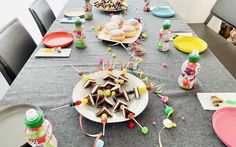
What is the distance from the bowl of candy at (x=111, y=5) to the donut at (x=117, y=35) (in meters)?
0.45

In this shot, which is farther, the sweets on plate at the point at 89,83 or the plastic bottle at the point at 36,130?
the sweets on plate at the point at 89,83

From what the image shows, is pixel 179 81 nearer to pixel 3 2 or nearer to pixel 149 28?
pixel 149 28

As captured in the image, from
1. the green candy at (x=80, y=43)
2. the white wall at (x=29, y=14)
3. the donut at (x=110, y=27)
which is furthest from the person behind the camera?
the white wall at (x=29, y=14)

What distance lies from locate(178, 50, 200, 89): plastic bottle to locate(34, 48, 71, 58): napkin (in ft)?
1.83

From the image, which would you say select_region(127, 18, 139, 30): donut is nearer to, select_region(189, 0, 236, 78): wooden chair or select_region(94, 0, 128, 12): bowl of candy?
select_region(94, 0, 128, 12): bowl of candy

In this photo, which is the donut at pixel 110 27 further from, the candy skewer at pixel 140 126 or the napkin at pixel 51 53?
the candy skewer at pixel 140 126

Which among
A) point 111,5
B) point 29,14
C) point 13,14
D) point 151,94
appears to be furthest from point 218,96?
point 29,14

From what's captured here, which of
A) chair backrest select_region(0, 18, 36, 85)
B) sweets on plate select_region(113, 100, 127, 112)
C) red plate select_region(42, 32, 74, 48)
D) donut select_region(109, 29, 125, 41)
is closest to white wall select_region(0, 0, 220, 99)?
chair backrest select_region(0, 18, 36, 85)

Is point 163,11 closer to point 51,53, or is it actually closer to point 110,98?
point 51,53

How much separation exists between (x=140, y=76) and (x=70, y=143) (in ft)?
1.37

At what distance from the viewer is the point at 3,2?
1843mm

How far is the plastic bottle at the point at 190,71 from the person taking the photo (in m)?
0.74

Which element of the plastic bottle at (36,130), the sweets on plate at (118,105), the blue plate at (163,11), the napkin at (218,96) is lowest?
the blue plate at (163,11)

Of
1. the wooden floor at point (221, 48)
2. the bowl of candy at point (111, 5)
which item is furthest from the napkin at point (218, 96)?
the bowl of candy at point (111, 5)
